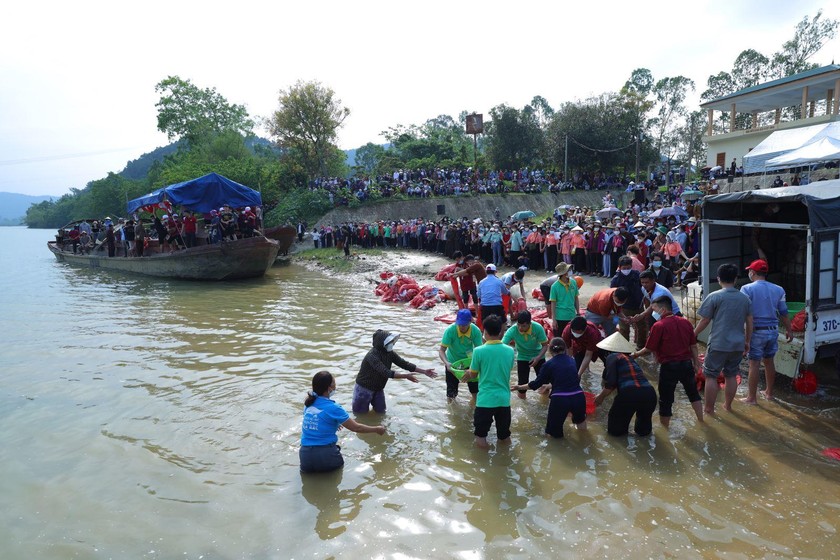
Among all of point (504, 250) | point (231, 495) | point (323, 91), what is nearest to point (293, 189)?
point (323, 91)

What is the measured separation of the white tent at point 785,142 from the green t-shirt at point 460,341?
36.1 feet

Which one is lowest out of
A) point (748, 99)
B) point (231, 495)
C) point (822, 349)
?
point (231, 495)

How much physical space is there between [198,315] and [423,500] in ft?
34.7

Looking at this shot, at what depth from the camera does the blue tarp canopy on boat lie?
62.2 feet

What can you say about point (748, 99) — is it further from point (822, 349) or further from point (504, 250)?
point (822, 349)

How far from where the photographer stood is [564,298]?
7730 millimetres

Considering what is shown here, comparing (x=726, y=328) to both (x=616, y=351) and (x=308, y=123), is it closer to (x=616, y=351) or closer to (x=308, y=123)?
(x=616, y=351)

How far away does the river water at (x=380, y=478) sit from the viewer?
4.06m

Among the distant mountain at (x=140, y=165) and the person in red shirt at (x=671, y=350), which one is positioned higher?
the distant mountain at (x=140, y=165)

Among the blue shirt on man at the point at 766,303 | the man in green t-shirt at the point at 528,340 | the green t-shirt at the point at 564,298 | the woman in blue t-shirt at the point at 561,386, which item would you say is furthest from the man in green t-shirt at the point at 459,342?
Answer: the blue shirt on man at the point at 766,303

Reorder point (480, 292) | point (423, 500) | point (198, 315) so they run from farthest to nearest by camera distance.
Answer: point (198, 315) < point (480, 292) < point (423, 500)

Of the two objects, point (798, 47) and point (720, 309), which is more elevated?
point (798, 47)

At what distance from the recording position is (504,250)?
62.5 ft

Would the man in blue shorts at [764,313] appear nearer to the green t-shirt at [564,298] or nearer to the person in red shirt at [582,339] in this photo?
the person in red shirt at [582,339]
